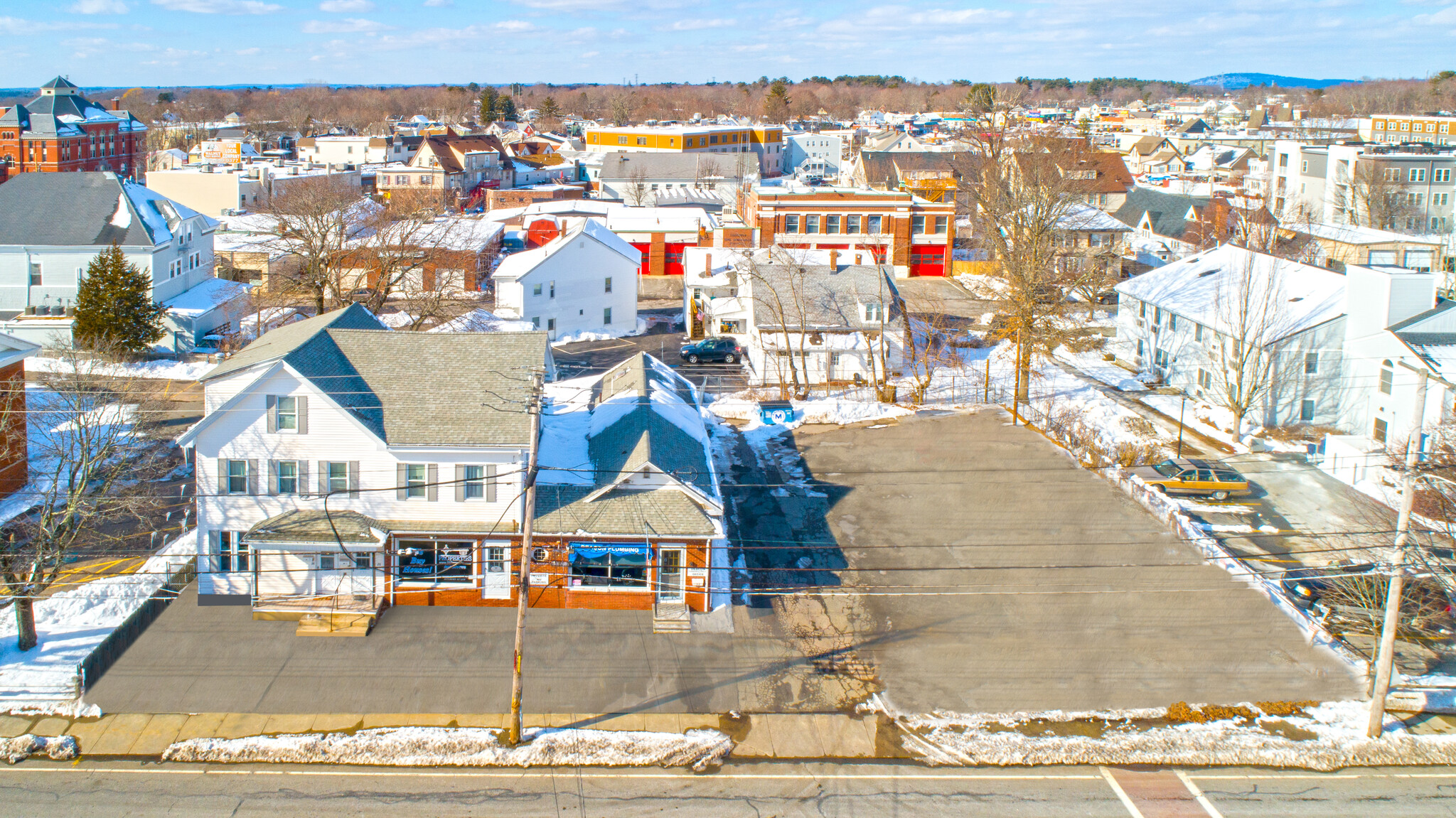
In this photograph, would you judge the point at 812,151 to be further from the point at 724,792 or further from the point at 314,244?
the point at 724,792

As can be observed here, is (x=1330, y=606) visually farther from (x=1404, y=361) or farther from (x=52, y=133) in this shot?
(x=52, y=133)

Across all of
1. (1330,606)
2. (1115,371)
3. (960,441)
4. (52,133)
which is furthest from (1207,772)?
(52,133)

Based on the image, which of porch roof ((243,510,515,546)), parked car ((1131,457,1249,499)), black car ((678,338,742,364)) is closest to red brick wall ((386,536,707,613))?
porch roof ((243,510,515,546))

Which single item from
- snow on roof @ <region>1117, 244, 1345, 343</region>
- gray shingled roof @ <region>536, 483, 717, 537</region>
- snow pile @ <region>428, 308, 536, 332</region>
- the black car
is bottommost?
gray shingled roof @ <region>536, 483, 717, 537</region>

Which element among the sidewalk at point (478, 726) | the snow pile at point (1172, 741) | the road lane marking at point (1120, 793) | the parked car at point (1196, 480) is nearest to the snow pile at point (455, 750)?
the sidewalk at point (478, 726)

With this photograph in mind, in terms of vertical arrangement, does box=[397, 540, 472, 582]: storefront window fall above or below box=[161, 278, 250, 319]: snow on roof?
below

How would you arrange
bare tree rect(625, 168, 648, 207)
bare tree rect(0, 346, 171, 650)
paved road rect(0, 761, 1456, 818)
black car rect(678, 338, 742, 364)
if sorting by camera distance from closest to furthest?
paved road rect(0, 761, 1456, 818) < bare tree rect(0, 346, 171, 650) < black car rect(678, 338, 742, 364) < bare tree rect(625, 168, 648, 207)

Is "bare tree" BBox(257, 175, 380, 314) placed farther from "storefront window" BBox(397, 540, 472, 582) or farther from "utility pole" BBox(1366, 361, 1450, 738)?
"utility pole" BBox(1366, 361, 1450, 738)
